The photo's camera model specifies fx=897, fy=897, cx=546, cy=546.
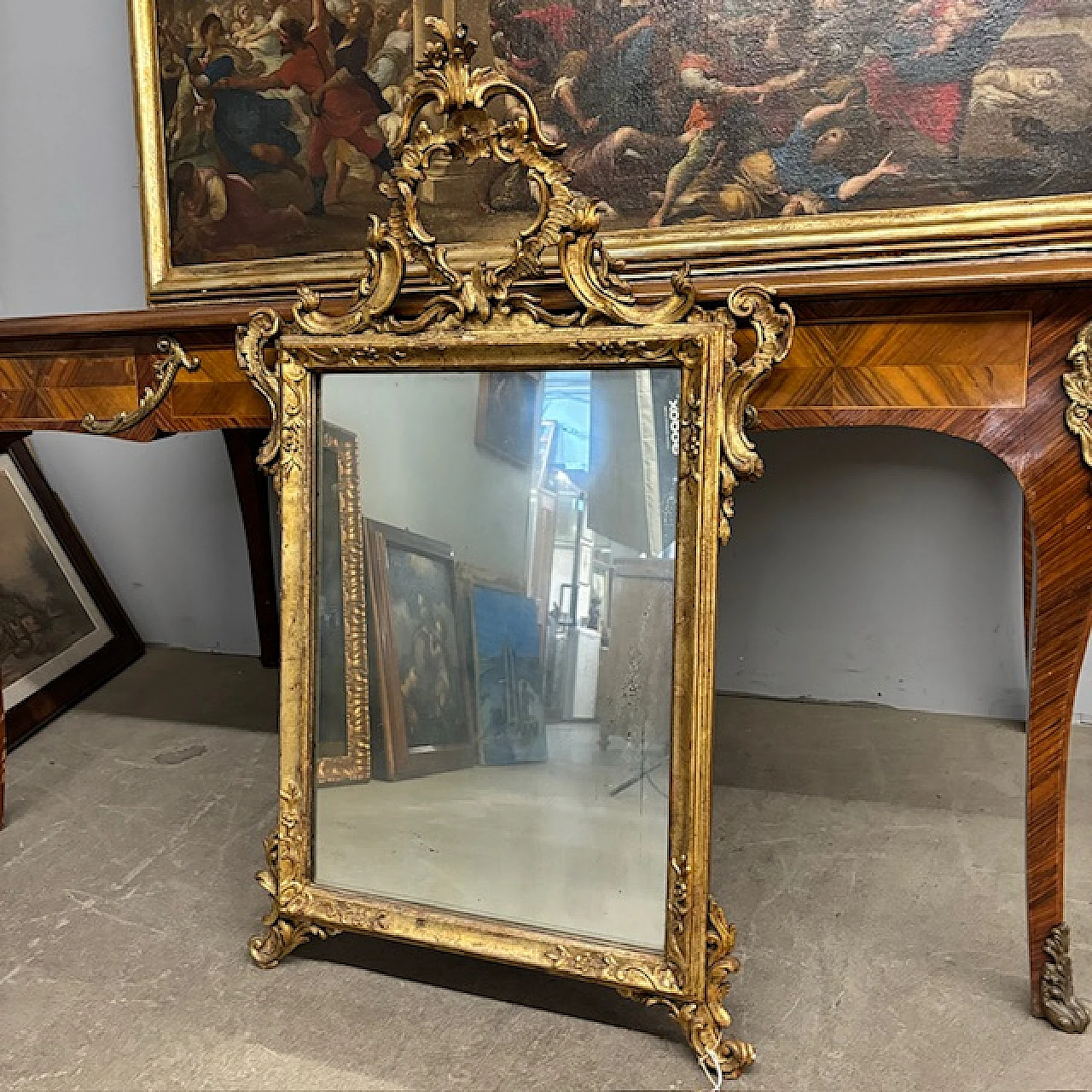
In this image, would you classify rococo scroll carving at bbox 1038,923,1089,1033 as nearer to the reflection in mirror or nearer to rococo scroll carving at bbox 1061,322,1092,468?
the reflection in mirror

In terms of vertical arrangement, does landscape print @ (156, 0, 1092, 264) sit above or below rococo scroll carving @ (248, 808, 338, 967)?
above

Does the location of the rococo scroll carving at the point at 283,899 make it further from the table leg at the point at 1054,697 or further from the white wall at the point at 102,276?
the white wall at the point at 102,276

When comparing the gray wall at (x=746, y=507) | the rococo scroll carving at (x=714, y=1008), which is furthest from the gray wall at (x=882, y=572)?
the rococo scroll carving at (x=714, y=1008)

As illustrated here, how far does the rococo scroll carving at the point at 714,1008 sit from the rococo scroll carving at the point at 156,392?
110cm

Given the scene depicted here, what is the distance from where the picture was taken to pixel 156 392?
142 centimetres

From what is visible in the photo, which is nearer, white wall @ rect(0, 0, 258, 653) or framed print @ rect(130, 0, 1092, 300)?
framed print @ rect(130, 0, 1092, 300)

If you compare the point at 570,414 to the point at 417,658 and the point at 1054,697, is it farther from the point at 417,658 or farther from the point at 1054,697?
the point at 1054,697

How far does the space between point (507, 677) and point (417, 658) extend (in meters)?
0.14

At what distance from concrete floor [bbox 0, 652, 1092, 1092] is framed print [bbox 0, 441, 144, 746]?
333mm

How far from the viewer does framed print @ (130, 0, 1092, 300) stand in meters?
1.60

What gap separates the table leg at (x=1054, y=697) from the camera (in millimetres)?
1069

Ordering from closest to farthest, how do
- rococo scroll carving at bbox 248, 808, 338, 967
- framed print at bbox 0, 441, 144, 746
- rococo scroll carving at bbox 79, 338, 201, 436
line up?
rococo scroll carving at bbox 248, 808, 338, 967, rococo scroll carving at bbox 79, 338, 201, 436, framed print at bbox 0, 441, 144, 746

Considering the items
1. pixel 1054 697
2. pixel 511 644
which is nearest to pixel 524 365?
pixel 511 644

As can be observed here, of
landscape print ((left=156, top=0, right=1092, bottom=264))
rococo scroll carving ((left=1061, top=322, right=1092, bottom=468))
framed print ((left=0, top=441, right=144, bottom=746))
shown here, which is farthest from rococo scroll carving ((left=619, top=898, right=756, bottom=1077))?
framed print ((left=0, top=441, right=144, bottom=746))
